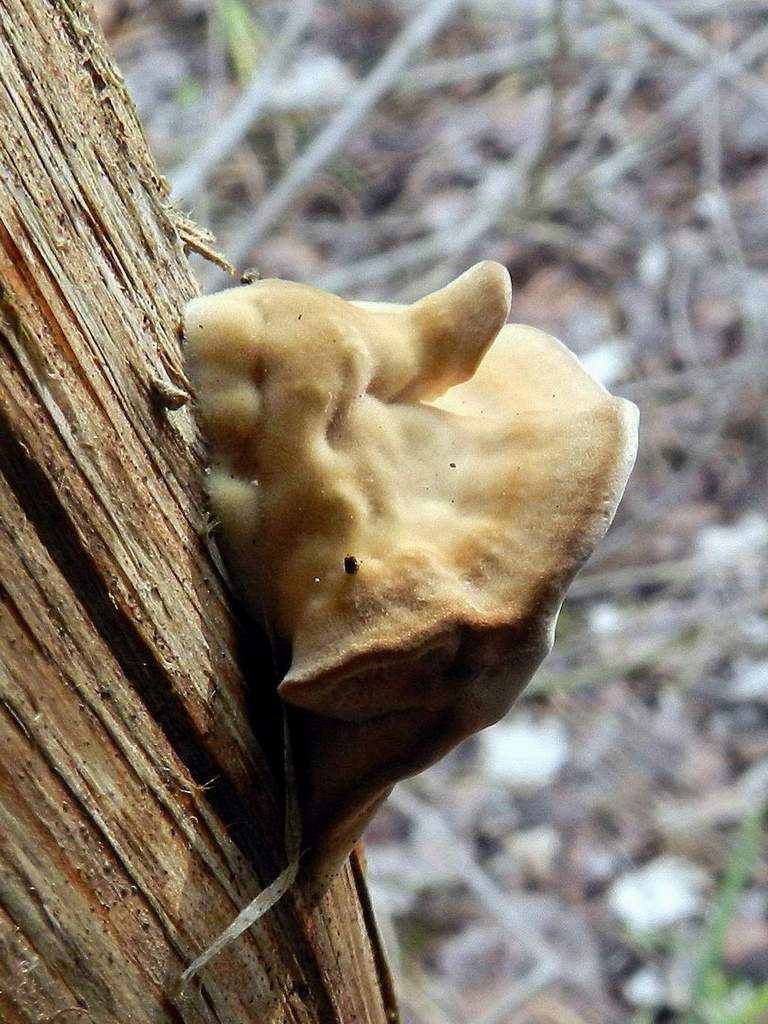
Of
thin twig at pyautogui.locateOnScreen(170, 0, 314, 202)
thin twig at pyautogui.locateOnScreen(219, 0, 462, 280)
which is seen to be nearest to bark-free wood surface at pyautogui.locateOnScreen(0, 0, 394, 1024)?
thin twig at pyautogui.locateOnScreen(170, 0, 314, 202)

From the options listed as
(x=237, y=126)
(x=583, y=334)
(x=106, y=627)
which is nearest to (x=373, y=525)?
(x=106, y=627)

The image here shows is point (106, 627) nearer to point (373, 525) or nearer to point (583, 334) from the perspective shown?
point (373, 525)

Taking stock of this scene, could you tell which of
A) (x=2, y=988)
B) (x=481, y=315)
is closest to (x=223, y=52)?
(x=481, y=315)

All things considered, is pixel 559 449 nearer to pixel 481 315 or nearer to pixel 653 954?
pixel 481 315

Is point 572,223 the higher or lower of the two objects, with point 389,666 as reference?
lower

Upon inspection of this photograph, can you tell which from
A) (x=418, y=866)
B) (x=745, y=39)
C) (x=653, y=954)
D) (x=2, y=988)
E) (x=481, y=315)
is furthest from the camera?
(x=745, y=39)

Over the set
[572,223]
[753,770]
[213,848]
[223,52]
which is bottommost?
[753,770]
